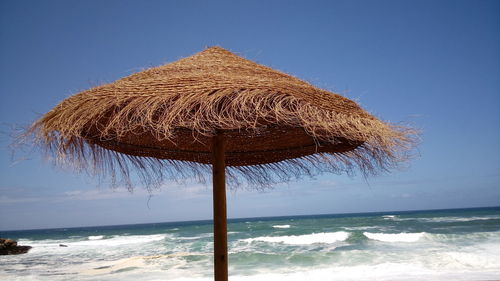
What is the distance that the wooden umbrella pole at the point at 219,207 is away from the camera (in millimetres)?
2871

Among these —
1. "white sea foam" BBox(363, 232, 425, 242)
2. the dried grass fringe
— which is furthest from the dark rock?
the dried grass fringe

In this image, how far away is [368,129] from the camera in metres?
2.41

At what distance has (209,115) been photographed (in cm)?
226

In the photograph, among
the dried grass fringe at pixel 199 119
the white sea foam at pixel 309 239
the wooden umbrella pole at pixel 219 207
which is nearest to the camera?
the dried grass fringe at pixel 199 119

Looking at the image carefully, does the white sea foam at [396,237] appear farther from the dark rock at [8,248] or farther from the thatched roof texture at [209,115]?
the thatched roof texture at [209,115]

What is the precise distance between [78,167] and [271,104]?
1365 mm

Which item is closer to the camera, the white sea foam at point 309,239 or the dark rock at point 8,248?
the dark rock at point 8,248

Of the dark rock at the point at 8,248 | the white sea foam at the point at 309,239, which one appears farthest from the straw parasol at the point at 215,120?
the dark rock at the point at 8,248

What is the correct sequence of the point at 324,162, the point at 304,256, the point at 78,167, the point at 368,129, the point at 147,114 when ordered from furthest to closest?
the point at 304,256 → the point at 324,162 → the point at 78,167 → the point at 368,129 → the point at 147,114

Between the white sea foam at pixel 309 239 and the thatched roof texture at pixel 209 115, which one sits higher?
the thatched roof texture at pixel 209 115

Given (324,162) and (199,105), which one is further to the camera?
(324,162)

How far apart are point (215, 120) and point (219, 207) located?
2.79ft

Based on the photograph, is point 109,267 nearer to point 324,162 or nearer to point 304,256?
point 304,256

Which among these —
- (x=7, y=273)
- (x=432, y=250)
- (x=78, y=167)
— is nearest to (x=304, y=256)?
(x=432, y=250)
